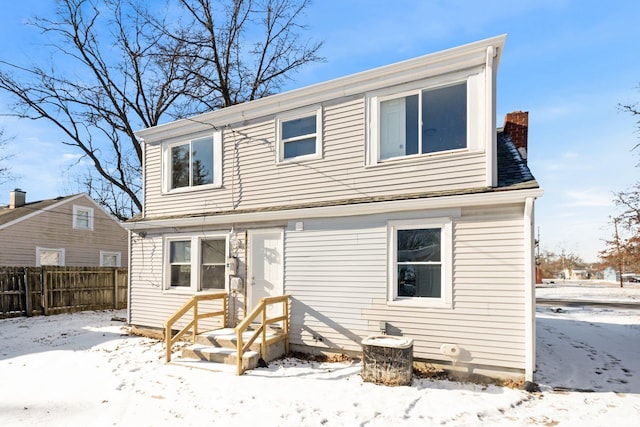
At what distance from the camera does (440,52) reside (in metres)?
6.64

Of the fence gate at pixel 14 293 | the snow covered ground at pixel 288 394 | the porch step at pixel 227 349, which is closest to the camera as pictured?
the snow covered ground at pixel 288 394

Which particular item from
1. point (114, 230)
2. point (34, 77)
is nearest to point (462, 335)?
point (114, 230)

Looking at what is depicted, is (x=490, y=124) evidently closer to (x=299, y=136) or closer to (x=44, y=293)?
(x=299, y=136)

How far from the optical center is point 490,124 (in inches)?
249

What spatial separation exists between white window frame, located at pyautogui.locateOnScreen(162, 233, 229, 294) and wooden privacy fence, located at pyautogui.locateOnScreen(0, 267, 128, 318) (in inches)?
272

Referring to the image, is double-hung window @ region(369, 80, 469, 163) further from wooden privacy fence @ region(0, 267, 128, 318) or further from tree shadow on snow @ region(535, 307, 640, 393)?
wooden privacy fence @ region(0, 267, 128, 318)

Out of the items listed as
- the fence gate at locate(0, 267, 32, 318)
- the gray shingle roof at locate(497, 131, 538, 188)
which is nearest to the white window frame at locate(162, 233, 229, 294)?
the gray shingle roof at locate(497, 131, 538, 188)

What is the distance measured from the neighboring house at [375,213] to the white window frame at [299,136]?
36 mm

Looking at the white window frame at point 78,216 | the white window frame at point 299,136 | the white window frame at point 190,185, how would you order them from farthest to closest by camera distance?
the white window frame at point 78,216, the white window frame at point 190,185, the white window frame at point 299,136

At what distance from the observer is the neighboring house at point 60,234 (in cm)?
1662

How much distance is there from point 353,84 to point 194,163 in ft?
16.4

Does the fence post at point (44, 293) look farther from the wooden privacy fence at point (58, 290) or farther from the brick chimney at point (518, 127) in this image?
the brick chimney at point (518, 127)

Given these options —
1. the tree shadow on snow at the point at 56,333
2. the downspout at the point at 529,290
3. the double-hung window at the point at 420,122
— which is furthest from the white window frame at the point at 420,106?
the tree shadow on snow at the point at 56,333

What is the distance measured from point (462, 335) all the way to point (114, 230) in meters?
20.4
